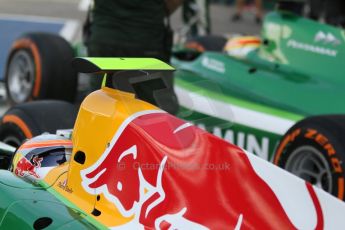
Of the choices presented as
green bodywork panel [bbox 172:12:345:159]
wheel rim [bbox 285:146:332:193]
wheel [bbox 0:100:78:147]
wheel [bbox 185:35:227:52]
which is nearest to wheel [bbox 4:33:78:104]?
green bodywork panel [bbox 172:12:345:159]

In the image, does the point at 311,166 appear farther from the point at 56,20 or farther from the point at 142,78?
the point at 56,20

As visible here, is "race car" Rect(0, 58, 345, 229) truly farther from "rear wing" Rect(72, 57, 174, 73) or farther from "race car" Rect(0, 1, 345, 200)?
"race car" Rect(0, 1, 345, 200)

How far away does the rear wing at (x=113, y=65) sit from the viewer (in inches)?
113

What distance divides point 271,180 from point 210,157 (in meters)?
0.25

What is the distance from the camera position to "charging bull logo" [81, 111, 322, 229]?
265 centimetres

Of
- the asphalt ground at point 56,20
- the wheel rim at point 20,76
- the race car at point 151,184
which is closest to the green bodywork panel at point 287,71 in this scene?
the wheel rim at point 20,76

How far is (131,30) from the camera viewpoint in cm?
466

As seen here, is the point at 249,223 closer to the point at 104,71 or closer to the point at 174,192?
the point at 174,192

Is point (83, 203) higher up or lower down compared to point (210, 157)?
lower down

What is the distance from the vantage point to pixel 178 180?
271 cm

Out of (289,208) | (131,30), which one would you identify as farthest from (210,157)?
(131,30)

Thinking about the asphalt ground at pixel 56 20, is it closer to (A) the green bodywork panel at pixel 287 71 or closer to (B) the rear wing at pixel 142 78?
(A) the green bodywork panel at pixel 287 71

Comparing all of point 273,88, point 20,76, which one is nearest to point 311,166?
point 273,88

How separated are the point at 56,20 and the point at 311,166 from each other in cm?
852
